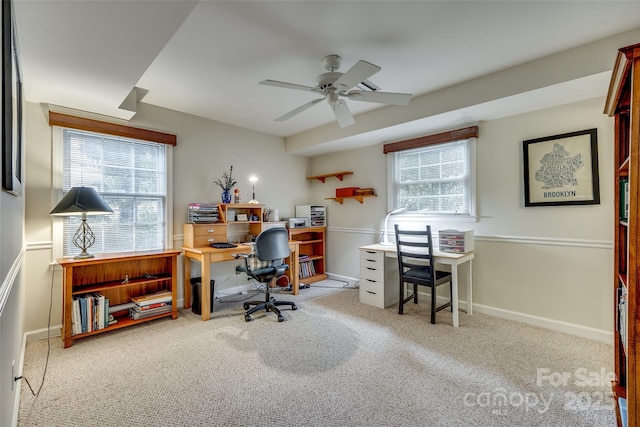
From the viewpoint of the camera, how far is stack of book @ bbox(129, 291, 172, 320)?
282 cm

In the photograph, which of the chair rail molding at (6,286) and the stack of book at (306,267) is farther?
the stack of book at (306,267)

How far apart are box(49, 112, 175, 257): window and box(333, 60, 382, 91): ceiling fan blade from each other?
230 cm

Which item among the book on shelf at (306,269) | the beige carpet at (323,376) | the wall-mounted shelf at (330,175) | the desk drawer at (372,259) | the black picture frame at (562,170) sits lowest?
the beige carpet at (323,376)

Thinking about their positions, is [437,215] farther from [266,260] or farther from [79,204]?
[79,204]

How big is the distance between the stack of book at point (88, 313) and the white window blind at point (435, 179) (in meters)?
3.51

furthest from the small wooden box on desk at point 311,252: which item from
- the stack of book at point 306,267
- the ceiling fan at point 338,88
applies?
the ceiling fan at point 338,88

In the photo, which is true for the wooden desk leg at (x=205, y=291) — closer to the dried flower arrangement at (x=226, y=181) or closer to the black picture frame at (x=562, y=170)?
the dried flower arrangement at (x=226, y=181)

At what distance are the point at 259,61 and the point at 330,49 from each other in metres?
0.60

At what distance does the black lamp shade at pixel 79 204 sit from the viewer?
241 cm

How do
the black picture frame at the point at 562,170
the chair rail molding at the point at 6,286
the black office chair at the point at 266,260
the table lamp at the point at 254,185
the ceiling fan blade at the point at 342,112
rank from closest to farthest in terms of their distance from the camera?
the chair rail molding at the point at 6,286 → the ceiling fan blade at the point at 342,112 → the black picture frame at the point at 562,170 → the black office chair at the point at 266,260 → the table lamp at the point at 254,185

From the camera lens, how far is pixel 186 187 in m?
3.54

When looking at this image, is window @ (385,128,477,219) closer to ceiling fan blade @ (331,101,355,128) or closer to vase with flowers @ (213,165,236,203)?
ceiling fan blade @ (331,101,355,128)

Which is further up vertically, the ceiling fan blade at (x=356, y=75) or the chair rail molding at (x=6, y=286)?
the ceiling fan blade at (x=356, y=75)

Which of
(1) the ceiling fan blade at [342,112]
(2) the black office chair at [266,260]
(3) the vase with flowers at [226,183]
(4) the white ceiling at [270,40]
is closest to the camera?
(4) the white ceiling at [270,40]
